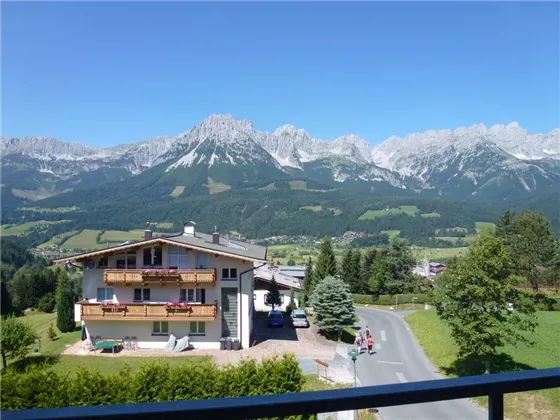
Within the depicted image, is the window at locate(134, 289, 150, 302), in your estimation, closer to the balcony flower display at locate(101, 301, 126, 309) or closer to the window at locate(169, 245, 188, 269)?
the balcony flower display at locate(101, 301, 126, 309)

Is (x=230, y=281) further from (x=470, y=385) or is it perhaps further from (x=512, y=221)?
(x=512, y=221)

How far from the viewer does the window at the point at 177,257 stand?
3003 cm

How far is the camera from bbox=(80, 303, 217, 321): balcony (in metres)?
28.3

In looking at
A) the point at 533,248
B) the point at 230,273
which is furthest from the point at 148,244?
the point at 533,248

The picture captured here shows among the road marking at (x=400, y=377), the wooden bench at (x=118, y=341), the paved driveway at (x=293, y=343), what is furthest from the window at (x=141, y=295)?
the road marking at (x=400, y=377)

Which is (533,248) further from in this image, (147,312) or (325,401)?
(325,401)

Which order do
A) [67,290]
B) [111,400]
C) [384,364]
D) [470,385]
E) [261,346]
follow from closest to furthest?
[470,385]
[111,400]
[384,364]
[261,346]
[67,290]

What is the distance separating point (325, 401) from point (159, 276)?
28630 mm

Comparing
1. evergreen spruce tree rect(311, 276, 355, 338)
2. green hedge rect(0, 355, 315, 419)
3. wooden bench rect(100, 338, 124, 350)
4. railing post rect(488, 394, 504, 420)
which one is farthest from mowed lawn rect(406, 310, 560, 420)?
railing post rect(488, 394, 504, 420)

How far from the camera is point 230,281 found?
29.9 meters

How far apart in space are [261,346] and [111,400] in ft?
52.3

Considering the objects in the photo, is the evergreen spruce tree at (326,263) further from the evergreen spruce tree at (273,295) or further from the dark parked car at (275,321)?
the dark parked car at (275,321)

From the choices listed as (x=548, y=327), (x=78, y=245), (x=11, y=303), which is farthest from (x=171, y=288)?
(x=78, y=245)

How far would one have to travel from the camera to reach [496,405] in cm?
188
